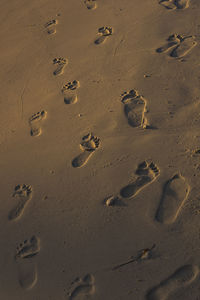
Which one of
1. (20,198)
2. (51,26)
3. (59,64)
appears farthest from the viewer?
(51,26)

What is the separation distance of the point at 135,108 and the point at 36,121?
1.15m

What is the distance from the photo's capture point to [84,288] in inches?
87.0

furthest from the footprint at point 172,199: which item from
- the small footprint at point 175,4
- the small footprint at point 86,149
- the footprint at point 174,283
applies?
the small footprint at point 175,4

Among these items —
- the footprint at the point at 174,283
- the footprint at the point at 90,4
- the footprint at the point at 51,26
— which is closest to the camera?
the footprint at the point at 174,283

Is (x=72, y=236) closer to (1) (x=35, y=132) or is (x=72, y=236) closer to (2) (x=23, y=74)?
(1) (x=35, y=132)

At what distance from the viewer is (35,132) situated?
3281mm

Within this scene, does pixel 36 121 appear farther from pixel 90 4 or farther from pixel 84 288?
pixel 90 4

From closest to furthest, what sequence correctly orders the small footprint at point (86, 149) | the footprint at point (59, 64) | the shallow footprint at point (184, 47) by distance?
the small footprint at point (86, 149), the shallow footprint at point (184, 47), the footprint at point (59, 64)

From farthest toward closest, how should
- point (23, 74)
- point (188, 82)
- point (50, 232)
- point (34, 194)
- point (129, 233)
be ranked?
1. point (23, 74)
2. point (188, 82)
3. point (34, 194)
4. point (50, 232)
5. point (129, 233)

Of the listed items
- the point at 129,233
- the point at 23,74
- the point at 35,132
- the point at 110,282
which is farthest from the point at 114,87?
the point at 110,282

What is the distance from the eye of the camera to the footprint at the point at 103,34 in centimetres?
414

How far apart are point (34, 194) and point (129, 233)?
3.28ft

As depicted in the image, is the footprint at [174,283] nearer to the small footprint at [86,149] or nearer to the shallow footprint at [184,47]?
the small footprint at [86,149]

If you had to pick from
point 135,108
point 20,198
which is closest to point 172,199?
point 135,108
